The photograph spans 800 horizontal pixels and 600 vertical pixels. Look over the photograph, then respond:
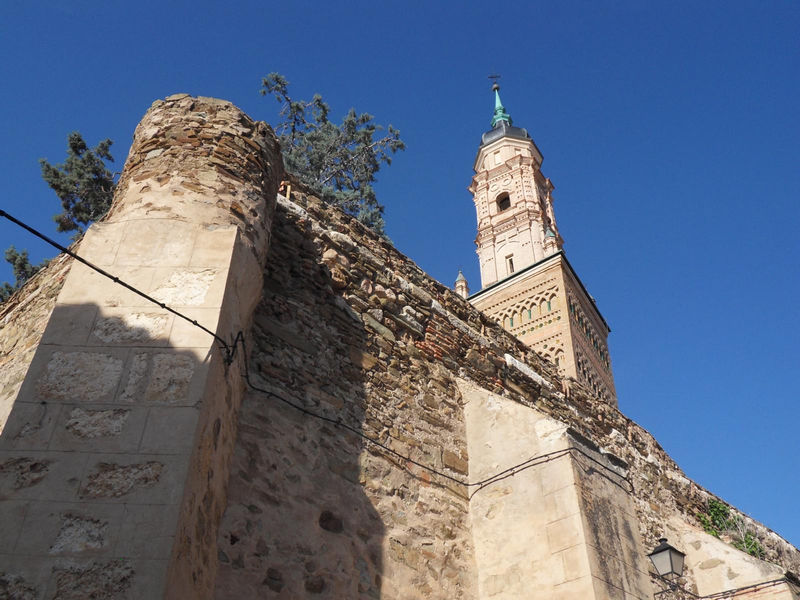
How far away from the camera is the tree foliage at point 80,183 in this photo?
15.1 metres

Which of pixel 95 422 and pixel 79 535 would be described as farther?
pixel 95 422

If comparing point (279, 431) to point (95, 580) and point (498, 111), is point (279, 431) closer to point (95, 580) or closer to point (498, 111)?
point (95, 580)

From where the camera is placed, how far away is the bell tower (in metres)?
29.1

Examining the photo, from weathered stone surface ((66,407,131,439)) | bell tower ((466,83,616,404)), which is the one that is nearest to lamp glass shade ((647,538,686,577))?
weathered stone surface ((66,407,131,439))

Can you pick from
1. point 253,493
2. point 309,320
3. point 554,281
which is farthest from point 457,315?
point 554,281

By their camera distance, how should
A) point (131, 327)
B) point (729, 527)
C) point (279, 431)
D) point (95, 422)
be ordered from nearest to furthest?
point (95, 422)
point (131, 327)
point (279, 431)
point (729, 527)

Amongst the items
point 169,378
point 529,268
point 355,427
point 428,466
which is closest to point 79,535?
point 169,378

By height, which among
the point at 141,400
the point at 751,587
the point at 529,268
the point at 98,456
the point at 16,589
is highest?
the point at 529,268

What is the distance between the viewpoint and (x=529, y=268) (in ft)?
102

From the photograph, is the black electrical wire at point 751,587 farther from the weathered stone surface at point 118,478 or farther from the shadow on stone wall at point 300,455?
the weathered stone surface at point 118,478

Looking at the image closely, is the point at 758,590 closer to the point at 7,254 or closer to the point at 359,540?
the point at 359,540

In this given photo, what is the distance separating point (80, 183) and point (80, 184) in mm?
22

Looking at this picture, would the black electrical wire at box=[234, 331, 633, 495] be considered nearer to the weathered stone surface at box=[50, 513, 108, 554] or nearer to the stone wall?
the stone wall

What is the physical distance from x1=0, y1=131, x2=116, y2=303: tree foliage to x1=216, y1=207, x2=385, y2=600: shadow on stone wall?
1096cm
